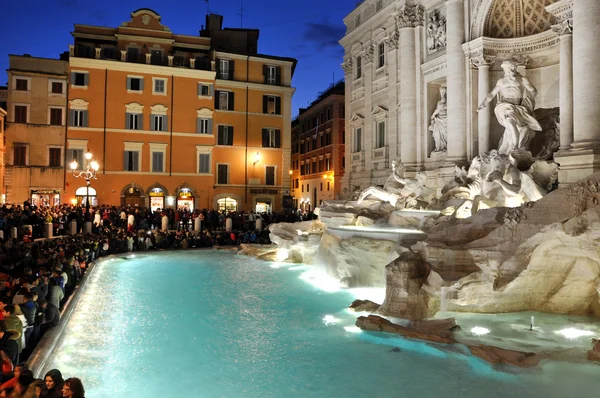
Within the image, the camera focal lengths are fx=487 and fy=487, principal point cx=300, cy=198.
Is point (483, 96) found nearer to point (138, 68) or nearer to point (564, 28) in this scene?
point (564, 28)

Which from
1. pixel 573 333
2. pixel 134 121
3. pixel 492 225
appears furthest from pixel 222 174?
pixel 573 333

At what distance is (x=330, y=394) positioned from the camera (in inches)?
210

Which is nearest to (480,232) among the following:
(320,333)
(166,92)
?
(320,333)

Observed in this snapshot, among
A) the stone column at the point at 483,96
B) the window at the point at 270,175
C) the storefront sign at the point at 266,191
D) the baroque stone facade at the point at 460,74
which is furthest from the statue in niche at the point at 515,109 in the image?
the window at the point at 270,175

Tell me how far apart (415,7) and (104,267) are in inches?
554

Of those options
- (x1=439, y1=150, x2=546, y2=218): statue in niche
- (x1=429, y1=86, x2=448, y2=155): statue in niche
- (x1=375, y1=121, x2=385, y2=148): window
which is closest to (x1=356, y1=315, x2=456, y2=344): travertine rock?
(x1=439, y1=150, x2=546, y2=218): statue in niche

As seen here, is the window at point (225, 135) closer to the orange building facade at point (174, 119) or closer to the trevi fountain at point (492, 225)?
the orange building facade at point (174, 119)

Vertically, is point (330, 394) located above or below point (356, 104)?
below

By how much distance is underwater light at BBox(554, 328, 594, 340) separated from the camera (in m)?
7.06

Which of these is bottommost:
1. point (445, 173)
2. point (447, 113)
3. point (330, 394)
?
point (330, 394)

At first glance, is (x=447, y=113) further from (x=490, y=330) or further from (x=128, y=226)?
(x=128, y=226)

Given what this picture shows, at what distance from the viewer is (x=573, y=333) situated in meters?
7.21

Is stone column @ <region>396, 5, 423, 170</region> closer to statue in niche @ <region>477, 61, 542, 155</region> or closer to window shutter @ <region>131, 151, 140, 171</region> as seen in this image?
statue in niche @ <region>477, 61, 542, 155</region>

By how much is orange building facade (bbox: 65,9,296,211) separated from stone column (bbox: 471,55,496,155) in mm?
15387
